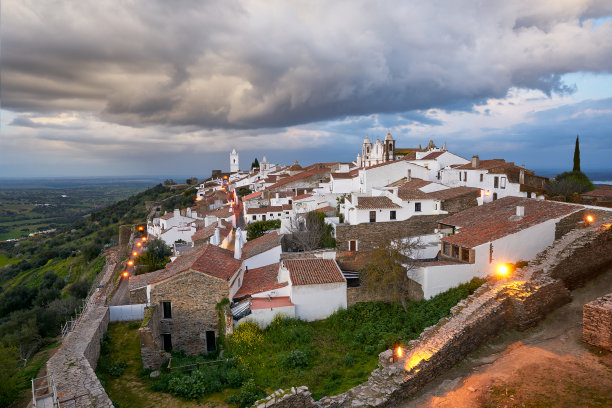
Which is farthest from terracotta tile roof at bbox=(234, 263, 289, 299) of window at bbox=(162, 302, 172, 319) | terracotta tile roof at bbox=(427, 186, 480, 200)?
terracotta tile roof at bbox=(427, 186, 480, 200)

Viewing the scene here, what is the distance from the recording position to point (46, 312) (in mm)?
20375

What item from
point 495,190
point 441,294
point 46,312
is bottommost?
point 46,312

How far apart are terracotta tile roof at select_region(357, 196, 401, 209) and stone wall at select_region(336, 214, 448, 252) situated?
1.14m

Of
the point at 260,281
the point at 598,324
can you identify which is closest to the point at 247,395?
the point at 260,281

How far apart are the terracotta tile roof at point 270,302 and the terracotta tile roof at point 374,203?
29.6 ft

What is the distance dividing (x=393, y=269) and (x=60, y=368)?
13.4 meters

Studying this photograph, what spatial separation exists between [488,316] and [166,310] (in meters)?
13.6

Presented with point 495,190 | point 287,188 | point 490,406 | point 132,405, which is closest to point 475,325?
point 490,406

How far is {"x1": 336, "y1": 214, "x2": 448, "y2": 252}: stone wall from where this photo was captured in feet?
74.6

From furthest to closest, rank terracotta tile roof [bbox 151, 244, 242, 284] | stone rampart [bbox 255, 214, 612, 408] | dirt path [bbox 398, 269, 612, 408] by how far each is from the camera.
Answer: terracotta tile roof [bbox 151, 244, 242, 284] < stone rampart [bbox 255, 214, 612, 408] < dirt path [bbox 398, 269, 612, 408]

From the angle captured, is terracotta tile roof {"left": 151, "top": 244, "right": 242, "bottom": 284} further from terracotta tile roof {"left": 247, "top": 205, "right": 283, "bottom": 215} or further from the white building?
terracotta tile roof {"left": 247, "top": 205, "right": 283, "bottom": 215}

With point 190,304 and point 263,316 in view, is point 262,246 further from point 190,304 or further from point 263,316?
point 263,316

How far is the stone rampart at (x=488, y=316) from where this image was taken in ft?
28.6

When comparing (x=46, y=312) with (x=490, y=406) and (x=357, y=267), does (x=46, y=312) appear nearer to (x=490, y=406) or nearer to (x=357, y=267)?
(x=357, y=267)
